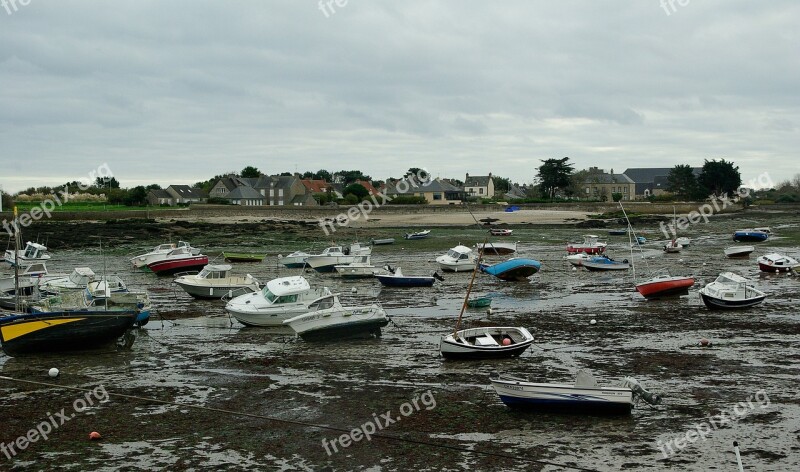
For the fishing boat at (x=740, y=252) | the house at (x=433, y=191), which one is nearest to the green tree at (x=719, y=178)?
the house at (x=433, y=191)

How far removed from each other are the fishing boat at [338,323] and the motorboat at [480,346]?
153 inches

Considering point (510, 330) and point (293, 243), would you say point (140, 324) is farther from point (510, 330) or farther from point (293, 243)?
point (293, 243)

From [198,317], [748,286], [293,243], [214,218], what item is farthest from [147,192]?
[748,286]

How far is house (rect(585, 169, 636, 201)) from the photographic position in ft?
573

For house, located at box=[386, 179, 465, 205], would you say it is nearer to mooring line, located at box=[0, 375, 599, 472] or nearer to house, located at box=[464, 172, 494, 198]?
house, located at box=[464, 172, 494, 198]

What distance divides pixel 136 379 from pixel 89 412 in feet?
10.6

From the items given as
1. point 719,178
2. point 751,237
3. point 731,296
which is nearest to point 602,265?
point 731,296

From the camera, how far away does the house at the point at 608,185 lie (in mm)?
174500

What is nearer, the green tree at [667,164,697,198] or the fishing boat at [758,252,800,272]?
the fishing boat at [758,252,800,272]

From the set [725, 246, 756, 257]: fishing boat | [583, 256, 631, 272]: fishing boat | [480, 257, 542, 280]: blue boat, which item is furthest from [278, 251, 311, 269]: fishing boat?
[725, 246, 756, 257]: fishing boat

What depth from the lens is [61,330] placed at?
2556 cm

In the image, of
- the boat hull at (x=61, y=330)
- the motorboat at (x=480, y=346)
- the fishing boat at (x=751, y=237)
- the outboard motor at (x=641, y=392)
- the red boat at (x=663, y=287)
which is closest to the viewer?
the outboard motor at (x=641, y=392)

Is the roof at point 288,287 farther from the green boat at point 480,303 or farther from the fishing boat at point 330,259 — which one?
the fishing boat at point 330,259

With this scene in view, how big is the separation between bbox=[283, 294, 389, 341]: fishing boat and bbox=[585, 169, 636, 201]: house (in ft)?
487
